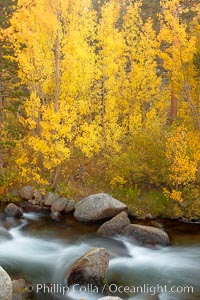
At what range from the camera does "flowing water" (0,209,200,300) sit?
12281mm

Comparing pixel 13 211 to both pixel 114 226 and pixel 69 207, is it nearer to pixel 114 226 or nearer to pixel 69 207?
pixel 69 207

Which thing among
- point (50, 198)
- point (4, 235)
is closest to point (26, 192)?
point (50, 198)

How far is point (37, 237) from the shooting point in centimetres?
1678

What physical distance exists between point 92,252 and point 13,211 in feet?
26.2

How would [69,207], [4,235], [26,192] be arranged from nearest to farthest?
[4,235] < [69,207] < [26,192]

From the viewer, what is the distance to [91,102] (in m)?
22.9

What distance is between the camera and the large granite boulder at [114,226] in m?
16.6

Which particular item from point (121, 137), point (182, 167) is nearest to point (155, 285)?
point (182, 167)

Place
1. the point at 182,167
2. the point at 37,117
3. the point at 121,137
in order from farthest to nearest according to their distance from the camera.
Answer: the point at 121,137 < the point at 37,117 < the point at 182,167

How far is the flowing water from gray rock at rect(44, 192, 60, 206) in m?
1.03

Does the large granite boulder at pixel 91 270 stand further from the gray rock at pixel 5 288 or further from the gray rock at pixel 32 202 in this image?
the gray rock at pixel 32 202

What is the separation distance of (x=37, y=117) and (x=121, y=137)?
5307 mm

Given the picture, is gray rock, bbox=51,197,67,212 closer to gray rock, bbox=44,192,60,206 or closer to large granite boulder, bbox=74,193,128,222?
gray rock, bbox=44,192,60,206

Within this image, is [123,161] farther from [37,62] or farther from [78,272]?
[78,272]
